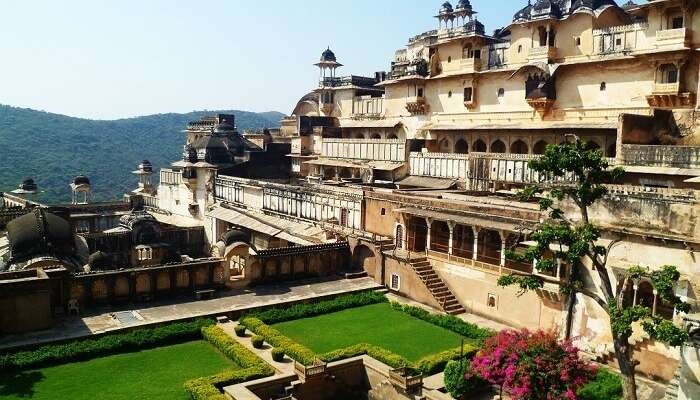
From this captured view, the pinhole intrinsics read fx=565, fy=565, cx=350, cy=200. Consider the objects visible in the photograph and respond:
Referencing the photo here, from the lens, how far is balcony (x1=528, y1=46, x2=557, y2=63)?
122 feet

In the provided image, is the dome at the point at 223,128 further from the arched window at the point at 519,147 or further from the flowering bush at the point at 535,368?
the flowering bush at the point at 535,368

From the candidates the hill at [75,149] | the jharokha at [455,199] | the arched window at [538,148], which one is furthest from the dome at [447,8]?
the hill at [75,149]

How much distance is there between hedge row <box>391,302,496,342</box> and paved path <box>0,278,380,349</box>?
3739mm

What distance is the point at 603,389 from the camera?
62.3 feet

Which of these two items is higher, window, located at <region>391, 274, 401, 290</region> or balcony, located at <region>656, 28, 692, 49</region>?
balcony, located at <region>656, 28, 692, 49</region>

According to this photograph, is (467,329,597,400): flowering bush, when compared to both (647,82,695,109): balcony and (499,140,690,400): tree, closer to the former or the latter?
(499,140,690,400): tree

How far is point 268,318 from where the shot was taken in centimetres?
2572

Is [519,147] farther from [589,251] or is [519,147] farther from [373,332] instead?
[589,251]

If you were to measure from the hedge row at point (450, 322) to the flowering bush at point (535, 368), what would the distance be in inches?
233

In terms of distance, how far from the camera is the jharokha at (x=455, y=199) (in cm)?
2230

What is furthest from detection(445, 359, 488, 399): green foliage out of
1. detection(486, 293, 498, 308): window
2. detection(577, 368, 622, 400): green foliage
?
detection(486, 293, 498, 308): window

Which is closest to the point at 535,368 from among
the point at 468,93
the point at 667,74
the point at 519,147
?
the point at 667,74

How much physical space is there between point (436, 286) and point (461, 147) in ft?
57.5

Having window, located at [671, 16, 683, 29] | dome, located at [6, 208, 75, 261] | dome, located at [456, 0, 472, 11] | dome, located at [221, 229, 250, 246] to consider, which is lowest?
dome, located at [221, 229, 250, 246]
